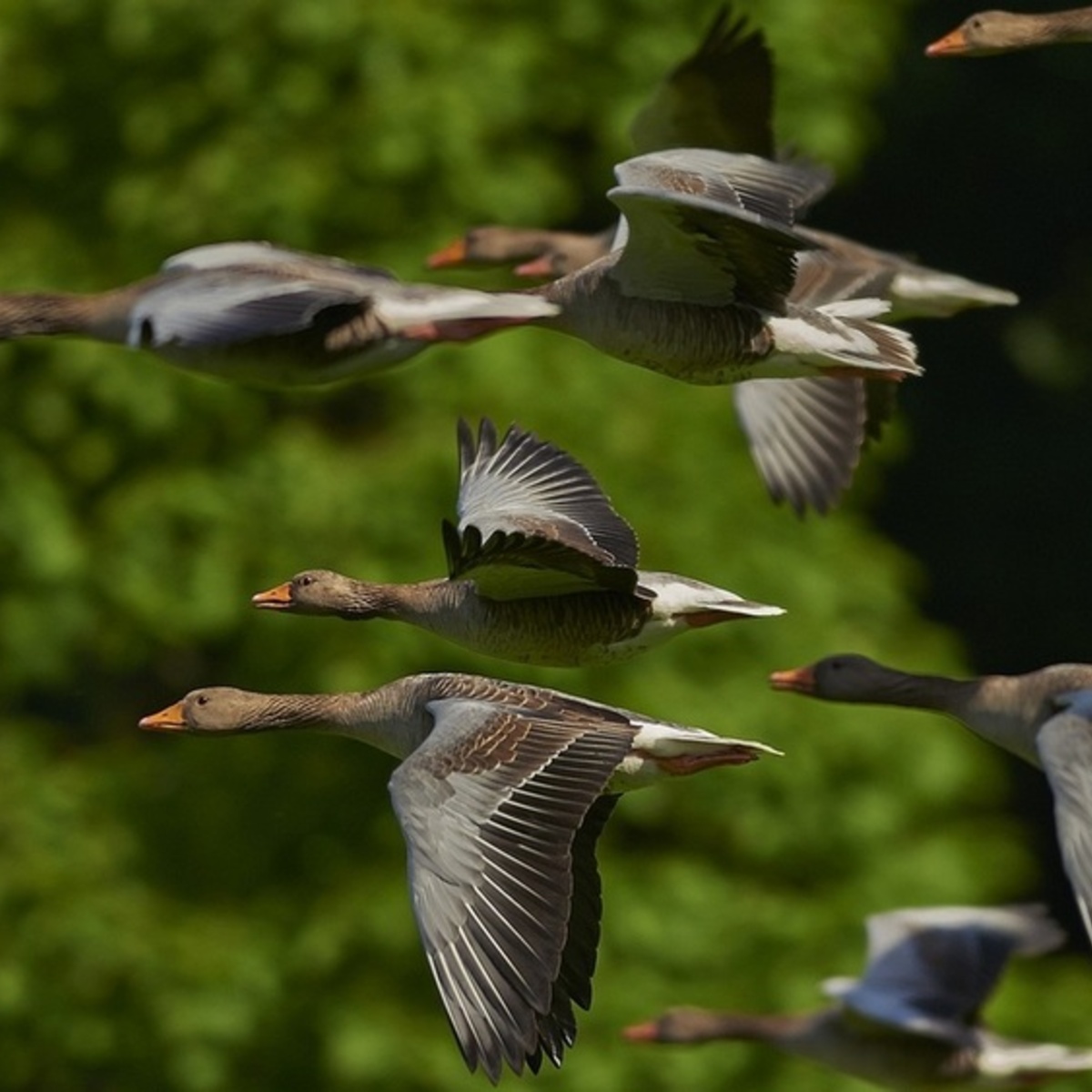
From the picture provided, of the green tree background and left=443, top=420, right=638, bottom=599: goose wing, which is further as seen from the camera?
the green tree background

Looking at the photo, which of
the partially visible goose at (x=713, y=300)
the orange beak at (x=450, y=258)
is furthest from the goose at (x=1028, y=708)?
the orange beak at (x=450, y=258)

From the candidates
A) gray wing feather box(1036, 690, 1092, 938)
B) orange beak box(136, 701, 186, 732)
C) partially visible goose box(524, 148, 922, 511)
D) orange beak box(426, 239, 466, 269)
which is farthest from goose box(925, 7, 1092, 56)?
orange beak box(136, 701, 186, 732)

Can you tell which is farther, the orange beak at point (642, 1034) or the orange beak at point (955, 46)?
the orange beak at point (642, 1034)

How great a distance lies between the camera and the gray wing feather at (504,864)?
6754 millimetres

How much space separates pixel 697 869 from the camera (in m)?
13.3

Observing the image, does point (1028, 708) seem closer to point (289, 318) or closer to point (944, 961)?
point (289, 318)

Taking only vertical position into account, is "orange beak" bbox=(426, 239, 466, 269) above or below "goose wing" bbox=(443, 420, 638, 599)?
below

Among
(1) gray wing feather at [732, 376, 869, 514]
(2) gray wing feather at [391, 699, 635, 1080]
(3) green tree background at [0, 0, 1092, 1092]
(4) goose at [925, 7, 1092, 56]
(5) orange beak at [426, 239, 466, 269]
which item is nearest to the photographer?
(2) gray wing feather at [391, 699, 635, 1080]

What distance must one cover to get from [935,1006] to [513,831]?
4.11 m

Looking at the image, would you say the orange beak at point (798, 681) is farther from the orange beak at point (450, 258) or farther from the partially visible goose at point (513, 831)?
the orange beak at point (450, 258)

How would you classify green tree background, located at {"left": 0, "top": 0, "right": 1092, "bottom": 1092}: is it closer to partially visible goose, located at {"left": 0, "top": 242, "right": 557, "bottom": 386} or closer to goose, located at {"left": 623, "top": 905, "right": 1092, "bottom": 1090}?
goose, located at {"left": 623, "top": 905, "right": 1092, "bottom": 1090}

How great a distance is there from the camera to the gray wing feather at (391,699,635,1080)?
675 cm

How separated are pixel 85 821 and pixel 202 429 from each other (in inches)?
61.5

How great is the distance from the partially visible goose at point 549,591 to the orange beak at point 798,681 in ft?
3.56
